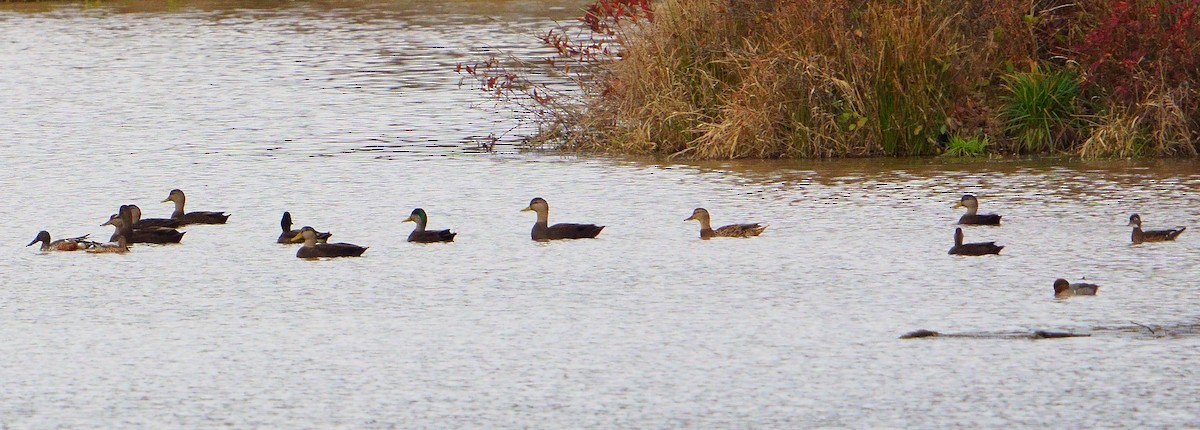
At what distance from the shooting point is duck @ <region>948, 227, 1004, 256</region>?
35.7 feet

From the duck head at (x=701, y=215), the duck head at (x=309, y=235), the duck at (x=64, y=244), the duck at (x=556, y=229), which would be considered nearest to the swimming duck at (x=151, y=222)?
the duck at (x=64, y=244)

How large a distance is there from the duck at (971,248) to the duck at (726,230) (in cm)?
134

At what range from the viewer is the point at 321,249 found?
11.2m

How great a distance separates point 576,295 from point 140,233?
11.1 ft

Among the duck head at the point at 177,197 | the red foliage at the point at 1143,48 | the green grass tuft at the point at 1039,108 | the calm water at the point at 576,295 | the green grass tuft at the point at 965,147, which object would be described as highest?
the red foliage at the point at 1143,48

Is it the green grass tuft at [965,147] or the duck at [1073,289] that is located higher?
the green grass tuft at [965,147]

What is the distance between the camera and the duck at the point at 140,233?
11.9m

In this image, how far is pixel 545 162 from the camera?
15.9 meters

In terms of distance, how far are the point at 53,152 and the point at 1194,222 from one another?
33.4 ft

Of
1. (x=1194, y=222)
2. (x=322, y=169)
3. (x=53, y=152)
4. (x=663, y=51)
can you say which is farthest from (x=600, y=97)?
(x=1194, y=222)

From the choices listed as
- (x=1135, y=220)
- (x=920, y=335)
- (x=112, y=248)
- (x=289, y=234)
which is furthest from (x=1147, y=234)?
(x=112, y=248)

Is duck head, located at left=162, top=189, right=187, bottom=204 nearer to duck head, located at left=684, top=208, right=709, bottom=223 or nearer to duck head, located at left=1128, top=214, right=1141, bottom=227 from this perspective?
duck head, located at left=684, top=208, right=709, bottom=223

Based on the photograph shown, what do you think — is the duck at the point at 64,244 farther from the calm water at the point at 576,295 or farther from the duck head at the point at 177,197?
the duck head at the point at 177,197

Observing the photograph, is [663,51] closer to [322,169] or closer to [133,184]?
[322,169]
